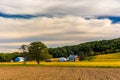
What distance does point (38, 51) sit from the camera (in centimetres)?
11781

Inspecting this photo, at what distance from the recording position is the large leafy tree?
117188mm

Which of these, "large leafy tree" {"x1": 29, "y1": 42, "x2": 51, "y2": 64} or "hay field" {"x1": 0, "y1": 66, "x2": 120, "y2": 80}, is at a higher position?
"large leafy tree" {"x1": 29, "y1": 42, "x2": 51, "y2": 64}

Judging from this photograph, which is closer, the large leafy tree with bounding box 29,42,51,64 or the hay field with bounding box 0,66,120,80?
the hay field with bounding box 0,66,120,80

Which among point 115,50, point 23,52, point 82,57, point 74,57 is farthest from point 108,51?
point 23,52

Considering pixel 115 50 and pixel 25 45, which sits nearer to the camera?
pixel 25 45

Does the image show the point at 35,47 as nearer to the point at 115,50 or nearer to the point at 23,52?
the point at 23,52

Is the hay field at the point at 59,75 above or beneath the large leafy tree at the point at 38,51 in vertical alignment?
beneath

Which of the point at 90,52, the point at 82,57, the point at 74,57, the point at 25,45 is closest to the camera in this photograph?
the point at 25,45

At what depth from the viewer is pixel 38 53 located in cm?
11738

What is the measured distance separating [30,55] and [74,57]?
230ft

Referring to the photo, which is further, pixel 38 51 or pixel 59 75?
pixel 38 51

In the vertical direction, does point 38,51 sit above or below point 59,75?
above

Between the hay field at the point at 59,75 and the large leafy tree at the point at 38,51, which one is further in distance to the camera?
the large leafy tree at the point at 38,51

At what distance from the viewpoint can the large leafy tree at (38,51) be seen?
11719cm
